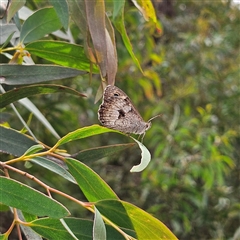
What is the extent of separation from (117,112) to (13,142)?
7.0 inches

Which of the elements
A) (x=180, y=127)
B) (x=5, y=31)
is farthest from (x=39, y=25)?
(x=180, y=127)

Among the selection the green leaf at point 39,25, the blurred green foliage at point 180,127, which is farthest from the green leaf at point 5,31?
the blurred green foliage at point 180,127

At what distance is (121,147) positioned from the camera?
735 mm

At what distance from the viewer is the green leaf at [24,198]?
24.7 inches

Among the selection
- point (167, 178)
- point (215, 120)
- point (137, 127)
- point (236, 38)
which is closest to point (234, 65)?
point (236, 38)

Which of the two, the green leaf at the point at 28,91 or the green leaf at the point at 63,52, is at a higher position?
the green leaf at the point at 63,52

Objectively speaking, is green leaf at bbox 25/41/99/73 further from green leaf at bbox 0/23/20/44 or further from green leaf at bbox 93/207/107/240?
green leaf at bbox 93/207/107/240

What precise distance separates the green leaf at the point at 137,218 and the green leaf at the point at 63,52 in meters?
0.27

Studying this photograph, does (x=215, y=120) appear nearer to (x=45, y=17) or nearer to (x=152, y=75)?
(x=152, y=75)

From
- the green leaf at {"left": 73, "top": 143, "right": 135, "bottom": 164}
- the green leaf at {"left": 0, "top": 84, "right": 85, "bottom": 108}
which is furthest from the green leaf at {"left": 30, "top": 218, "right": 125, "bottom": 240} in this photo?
the green leaf at {"left": 0, "top": 84, "right": 85, "bottom": 108}

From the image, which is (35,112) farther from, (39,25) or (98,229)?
(98,229)

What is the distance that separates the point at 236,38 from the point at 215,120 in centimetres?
87

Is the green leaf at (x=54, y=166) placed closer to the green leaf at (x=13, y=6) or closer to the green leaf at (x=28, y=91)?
the green leaf at (x=28, y=91)

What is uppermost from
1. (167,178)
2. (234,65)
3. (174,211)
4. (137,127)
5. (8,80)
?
(8,80)
